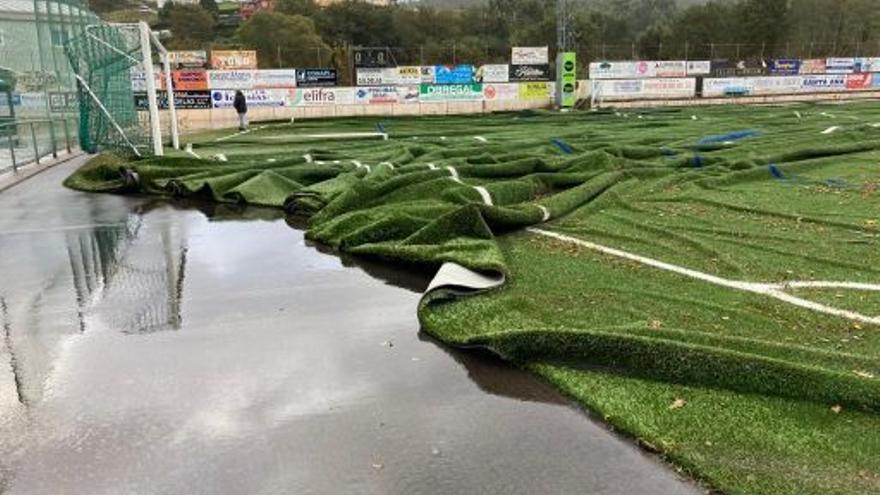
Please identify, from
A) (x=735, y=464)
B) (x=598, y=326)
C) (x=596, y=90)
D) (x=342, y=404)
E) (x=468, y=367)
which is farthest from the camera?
(x=596, y=90)

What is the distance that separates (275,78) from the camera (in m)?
32.0

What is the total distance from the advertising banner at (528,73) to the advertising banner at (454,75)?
1916mm

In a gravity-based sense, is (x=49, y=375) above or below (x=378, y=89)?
below

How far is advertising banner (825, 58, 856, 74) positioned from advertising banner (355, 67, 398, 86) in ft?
78.5

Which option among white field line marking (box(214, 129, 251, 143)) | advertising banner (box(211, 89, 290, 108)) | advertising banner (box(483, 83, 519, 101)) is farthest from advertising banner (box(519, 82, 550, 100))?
white field line marking (box(214, 129, 251, 143))

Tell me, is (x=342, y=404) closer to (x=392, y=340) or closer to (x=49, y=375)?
(x=392, y=340)

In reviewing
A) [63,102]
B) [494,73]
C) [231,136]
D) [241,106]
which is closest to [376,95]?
[494,73]

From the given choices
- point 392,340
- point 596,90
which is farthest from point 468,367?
point 596,90

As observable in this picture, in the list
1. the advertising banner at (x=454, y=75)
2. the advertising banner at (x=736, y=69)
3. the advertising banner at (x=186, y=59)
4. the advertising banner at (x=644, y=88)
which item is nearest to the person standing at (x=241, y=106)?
the advertising banner at (x=454, y=75)

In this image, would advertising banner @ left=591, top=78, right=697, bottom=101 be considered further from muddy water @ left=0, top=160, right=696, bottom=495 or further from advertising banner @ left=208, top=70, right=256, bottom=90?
muddy water @ left=0, top=160, right=696, bottom=495

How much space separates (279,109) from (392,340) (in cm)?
2698

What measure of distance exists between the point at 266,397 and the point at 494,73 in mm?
31406

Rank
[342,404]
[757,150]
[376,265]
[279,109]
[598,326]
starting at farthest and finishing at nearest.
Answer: [279,109] → [757,150] → [376,265] → [598,326] → [342,404]

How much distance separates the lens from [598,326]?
5.37 metres
